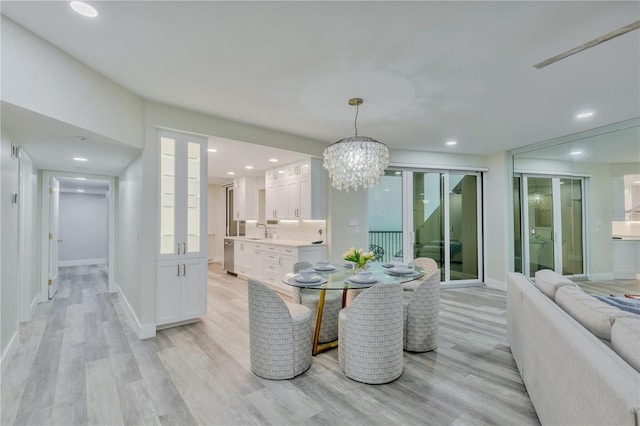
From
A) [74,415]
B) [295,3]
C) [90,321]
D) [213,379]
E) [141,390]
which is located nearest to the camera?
[295,3]

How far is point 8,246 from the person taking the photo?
282 cm

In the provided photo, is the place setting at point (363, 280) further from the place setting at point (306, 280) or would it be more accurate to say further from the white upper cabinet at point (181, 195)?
the white upper cabinet at point (181, 195)

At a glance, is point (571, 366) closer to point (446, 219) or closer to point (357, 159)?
point (357, 159)

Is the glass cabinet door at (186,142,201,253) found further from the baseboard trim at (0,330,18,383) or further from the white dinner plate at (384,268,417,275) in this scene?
the white dinner plate at (384,268,417,275)

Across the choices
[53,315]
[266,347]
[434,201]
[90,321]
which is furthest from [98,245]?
[434,201]

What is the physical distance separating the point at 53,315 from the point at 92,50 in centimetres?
384

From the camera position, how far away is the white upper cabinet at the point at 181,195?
365 centimetres

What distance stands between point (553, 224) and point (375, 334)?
4.98 meters

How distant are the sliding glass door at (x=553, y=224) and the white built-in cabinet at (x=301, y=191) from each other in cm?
400

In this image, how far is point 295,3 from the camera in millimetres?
1833

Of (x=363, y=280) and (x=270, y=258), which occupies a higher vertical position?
(x=363, y=280)

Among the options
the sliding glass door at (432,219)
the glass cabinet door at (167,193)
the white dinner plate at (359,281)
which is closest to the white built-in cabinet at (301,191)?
the sliding glass door at (432,219)

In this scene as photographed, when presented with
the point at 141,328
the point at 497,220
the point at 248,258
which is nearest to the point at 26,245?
the point at 141,328

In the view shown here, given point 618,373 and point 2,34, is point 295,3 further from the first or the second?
point 618,373
